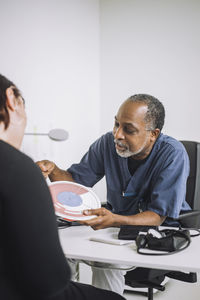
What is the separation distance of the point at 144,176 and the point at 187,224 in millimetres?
335

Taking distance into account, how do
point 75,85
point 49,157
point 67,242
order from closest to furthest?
1. point 67,242
2. point 49,157
3. point 75,85

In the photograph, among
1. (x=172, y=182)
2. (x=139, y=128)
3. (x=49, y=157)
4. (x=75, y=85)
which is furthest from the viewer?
(x=75, y=85)

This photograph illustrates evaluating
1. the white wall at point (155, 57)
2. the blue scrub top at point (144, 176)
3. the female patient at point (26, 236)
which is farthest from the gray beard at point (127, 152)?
the white wall at point (155, 57)

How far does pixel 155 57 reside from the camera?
287 cm

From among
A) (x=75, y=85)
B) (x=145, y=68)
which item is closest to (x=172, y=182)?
(x=75, y=85)

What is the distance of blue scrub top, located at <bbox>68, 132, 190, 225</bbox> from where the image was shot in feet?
5.01

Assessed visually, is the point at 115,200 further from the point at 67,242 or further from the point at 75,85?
the point at 75,85

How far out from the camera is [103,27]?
2982mm

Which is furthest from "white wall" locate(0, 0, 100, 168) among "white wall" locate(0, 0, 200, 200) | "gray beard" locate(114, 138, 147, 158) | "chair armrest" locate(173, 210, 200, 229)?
"chair armrest" locate(173, 210, 200, 229)

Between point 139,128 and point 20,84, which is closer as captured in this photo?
point 139,128

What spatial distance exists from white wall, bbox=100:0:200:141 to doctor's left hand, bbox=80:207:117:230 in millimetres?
1669

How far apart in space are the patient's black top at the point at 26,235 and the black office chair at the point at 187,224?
0.82m

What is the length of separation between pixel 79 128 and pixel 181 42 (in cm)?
110

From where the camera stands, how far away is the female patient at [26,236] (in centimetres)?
68
